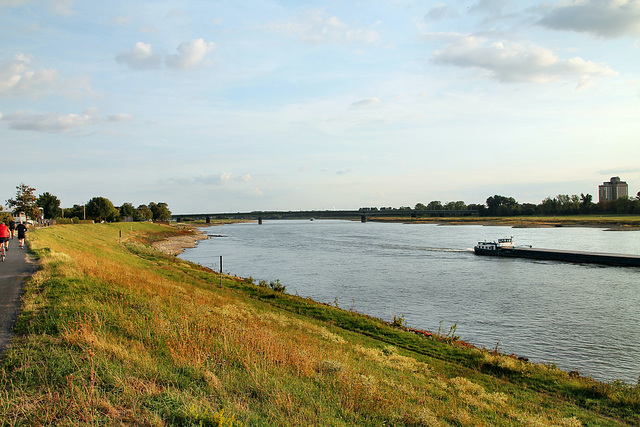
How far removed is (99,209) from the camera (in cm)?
11919

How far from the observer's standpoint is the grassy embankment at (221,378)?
22.6ft

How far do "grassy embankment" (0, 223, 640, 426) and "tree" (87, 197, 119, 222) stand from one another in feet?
376

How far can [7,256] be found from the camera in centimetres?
2522

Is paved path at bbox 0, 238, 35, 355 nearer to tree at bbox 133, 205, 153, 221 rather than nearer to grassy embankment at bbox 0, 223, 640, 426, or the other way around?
grassy embankment at bbox 0, 223, 640, 426

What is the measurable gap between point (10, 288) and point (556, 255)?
71772 millimetres

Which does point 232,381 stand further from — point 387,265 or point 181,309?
point 387,265

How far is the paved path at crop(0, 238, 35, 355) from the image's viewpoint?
33.5 feet

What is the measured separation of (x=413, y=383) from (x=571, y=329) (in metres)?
19.2

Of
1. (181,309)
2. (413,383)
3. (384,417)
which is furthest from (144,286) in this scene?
(384,417)

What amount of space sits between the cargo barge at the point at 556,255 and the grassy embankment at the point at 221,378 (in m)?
53.1

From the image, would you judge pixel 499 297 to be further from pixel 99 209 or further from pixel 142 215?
pixel 142 215

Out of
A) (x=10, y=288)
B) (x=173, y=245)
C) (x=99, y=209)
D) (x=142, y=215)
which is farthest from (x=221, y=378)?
(x=142, y=215)

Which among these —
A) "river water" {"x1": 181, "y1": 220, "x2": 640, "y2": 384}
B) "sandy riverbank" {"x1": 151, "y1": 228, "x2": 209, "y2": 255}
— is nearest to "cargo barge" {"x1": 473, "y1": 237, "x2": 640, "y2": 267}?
"river water" {"x1": 181, "y1": 220, "x2": 640, "y2": 384}

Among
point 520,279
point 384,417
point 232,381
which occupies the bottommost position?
point 520,279
